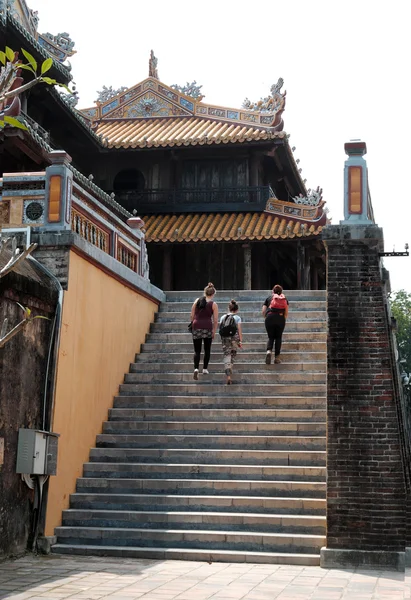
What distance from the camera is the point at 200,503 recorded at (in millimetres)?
9688

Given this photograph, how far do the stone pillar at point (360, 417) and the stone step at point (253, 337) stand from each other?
2.90 meters

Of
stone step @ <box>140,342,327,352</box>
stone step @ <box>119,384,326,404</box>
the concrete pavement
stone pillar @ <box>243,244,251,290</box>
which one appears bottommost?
the concrete pavement

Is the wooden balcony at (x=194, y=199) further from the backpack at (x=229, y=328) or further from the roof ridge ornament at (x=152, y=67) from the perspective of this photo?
the backpack at (x=229, y=328)

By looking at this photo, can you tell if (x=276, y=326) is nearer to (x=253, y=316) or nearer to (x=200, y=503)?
(x=253, y=316)

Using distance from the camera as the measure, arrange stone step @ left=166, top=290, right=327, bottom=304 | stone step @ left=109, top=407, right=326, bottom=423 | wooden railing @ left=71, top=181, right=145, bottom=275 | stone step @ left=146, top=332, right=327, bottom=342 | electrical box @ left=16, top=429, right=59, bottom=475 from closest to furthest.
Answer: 1. electrical box @ left=16, top=429, right=59, bottom=475
2. stone step @ left=109, top=407, right=326, bottom=423
3. wooden railing @ left=71, top=181, right=145, bottom=275
4. stone step @ left=146, top=332, right=327, bottom=342
5. stone step @ left=166, top=290, right=327, bottom=304

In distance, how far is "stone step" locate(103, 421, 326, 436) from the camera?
10695 millimetres

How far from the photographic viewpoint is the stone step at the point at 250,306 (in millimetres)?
13953

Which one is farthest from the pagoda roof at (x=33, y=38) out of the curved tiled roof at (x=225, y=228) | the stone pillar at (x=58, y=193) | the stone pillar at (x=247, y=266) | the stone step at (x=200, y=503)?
the stone step at (x=200, y=503)

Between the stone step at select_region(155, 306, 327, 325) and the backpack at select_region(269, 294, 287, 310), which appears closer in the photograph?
the backpack at select_region(269, 294, 287, 310)

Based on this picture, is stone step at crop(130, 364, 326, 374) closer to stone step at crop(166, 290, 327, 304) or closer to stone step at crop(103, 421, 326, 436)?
stone step at crop(103, 421, 326, 436)

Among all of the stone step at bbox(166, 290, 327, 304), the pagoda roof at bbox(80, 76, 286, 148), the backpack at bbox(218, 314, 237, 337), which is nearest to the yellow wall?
the backpack at bbox(218, 314, 237, 337)

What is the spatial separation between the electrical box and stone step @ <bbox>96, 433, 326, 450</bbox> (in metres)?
1.64

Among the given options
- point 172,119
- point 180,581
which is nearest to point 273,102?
point 172,119

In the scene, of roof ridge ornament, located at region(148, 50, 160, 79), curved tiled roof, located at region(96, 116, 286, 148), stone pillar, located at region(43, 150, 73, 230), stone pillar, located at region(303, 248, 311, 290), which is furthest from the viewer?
roof ridge ornament, located at region(148, 50, 160, 79)
